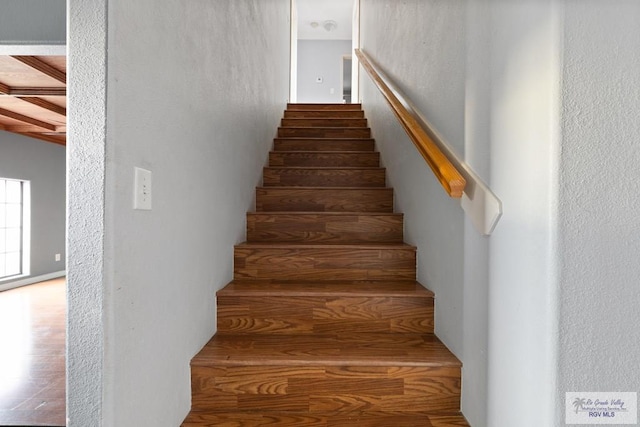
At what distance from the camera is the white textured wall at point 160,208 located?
856mm

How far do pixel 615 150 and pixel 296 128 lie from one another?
A: 2.99 meters

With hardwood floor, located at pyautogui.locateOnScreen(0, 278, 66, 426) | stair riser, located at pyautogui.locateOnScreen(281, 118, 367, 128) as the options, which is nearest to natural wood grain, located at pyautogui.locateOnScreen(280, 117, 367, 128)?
stair riser, located at pyautogui.locateOnScreen(281, 118, 367, 128)

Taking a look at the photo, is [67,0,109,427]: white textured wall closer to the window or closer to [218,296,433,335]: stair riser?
[218,296,433,335]: stair riser

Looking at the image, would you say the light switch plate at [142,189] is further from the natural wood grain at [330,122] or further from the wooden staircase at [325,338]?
the natural wood grain at [330,122]

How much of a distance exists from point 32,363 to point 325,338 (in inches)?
81.0

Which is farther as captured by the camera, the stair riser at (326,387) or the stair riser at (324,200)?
the stair riser at (324,200)

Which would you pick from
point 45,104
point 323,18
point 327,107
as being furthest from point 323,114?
point 323,18

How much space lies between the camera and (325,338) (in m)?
1.52

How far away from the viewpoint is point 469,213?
1.21m

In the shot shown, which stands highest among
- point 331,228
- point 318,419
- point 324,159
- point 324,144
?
point 324,144

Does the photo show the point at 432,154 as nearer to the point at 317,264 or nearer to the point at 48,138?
the point at 317,264

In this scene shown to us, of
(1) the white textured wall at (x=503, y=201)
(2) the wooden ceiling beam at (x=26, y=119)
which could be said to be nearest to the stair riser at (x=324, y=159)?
(1) the white textured wall at (x=503, y=201)

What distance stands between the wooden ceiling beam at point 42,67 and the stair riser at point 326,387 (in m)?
2.36

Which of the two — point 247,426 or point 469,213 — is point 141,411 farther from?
point 469,213
